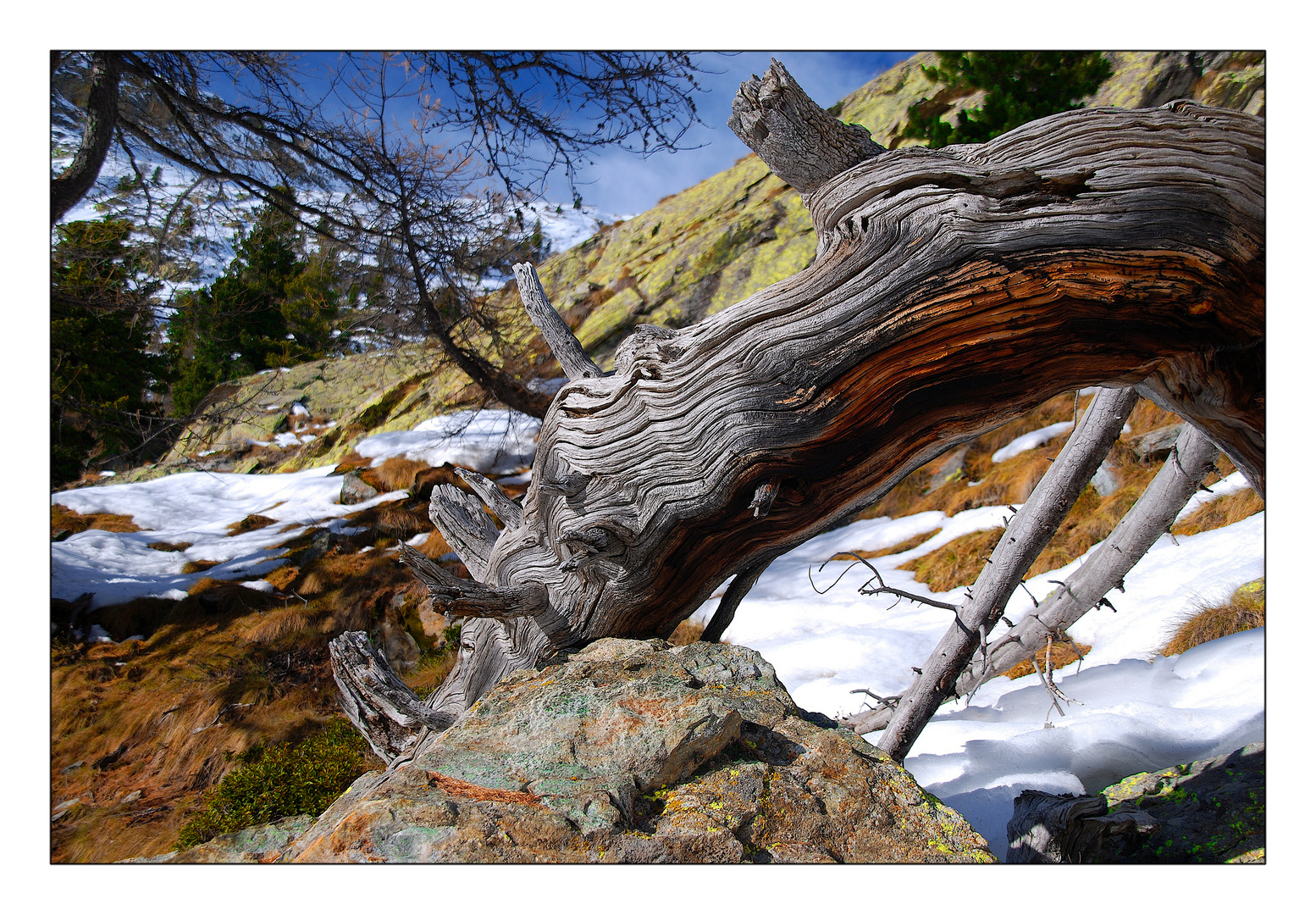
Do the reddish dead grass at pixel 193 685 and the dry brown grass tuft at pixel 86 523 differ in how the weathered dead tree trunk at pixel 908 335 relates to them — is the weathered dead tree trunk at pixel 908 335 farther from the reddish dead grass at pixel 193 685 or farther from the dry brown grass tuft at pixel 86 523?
the dry brown grass tuft at pixel 86 523

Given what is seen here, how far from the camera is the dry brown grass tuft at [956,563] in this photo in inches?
259

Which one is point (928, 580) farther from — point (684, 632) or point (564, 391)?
point (564, 391)

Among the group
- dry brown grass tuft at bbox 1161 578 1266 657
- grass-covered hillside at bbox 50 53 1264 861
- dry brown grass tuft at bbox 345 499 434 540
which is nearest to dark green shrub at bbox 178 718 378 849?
grass-covered hillside at bbox 50 53 1264 861

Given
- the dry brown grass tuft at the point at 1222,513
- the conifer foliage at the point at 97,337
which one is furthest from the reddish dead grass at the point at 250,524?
the dry brown grass tuft at the point at 1222,513

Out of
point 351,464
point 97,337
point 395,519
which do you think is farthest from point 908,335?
point 351,464

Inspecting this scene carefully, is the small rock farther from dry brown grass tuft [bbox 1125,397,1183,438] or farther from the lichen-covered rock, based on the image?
dry brown grass tuft [bbox 1125,397,1183,438]

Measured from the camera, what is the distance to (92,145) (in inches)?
176

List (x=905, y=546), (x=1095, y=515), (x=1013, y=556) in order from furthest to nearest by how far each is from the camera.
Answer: (x=905, y=546), (x=1095, y=515), (x=1013, y=556)

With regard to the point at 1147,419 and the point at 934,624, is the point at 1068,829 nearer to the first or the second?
the point at 934,624

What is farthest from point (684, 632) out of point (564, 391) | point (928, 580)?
point (564, 391)

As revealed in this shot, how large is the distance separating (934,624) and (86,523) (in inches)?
354

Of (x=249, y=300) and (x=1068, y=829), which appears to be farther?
(x=249, y=300)

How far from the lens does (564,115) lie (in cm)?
486
